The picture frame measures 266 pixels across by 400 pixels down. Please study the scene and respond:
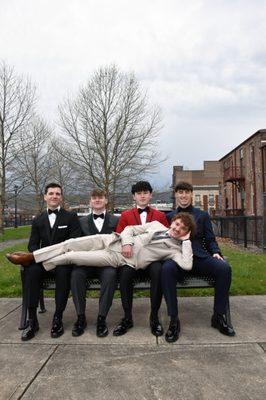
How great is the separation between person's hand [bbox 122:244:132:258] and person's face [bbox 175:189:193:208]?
983 mm

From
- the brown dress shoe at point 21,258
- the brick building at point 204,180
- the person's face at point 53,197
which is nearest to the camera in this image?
the brown dress shoe at point 21,258

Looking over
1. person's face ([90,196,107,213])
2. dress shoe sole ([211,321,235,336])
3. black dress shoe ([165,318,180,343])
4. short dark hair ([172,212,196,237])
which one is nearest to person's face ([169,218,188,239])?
short dark hair ([172,212,196,237])

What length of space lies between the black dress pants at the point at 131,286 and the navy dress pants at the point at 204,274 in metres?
0.09

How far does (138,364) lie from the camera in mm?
3285

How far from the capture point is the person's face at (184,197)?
15.5 feet

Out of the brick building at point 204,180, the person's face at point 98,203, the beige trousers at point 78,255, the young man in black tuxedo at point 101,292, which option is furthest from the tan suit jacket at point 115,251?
the brick building at point 204,180

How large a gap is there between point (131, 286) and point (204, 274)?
0.83m

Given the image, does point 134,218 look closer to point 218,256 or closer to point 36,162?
point 218,256

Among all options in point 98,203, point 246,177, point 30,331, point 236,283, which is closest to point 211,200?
point 246,177

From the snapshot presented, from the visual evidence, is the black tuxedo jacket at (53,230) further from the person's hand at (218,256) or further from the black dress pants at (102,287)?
the person's hand at (218,256)

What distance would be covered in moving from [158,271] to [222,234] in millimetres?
19092

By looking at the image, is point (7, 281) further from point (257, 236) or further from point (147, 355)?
point (257, 236)

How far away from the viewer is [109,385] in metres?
2.93

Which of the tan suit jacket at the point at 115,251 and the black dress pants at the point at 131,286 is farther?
the tan suit jacket at the point at 115,251
